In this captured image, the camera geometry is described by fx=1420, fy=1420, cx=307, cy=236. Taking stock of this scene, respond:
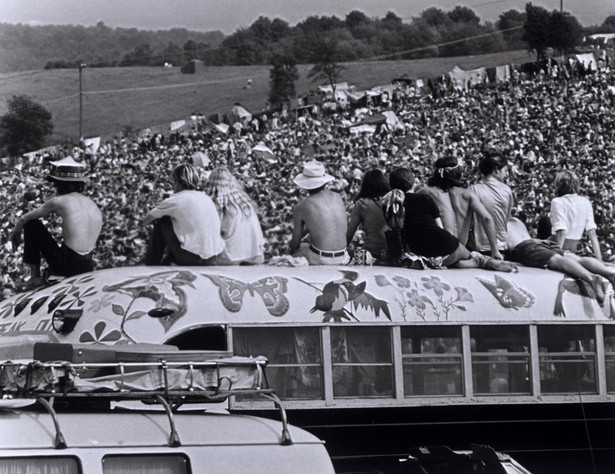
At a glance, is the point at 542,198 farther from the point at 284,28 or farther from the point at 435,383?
the point at 284,28

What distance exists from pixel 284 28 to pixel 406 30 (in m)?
7.61

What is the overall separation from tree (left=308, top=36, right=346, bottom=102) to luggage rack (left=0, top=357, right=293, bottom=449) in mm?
75366

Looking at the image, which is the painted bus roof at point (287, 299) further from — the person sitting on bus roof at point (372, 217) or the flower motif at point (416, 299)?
the person sitting on bus roof at point (372, 217)

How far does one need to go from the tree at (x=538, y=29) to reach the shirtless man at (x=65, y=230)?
64.9 meters

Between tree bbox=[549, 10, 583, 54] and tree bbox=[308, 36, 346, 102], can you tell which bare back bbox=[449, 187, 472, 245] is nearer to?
tree bbox=[549, 10, 583, 54]

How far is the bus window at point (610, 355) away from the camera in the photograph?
10281mm

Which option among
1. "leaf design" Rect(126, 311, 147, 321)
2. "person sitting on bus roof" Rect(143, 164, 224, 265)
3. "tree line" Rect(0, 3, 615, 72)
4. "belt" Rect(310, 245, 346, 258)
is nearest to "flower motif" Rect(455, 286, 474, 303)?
"belt" Rect(310, 245, 346, 258)

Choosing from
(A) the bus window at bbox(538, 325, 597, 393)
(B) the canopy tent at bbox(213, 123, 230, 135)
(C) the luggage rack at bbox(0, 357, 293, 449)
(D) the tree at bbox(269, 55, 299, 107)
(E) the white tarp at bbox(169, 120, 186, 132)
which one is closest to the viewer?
(C) the luggage rack at bbox(0, 357, 293, 449)

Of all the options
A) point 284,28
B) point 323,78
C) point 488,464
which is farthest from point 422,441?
point 284,28

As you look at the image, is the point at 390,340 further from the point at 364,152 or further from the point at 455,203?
the point at 364,152

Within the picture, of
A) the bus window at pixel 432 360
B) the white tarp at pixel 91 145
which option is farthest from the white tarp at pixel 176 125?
the bus window at pixel 432 360

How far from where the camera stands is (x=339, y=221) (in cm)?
1066

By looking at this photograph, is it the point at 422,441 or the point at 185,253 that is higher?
the point at 185,253

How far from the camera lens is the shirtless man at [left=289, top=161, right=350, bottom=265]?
10.6 meters
